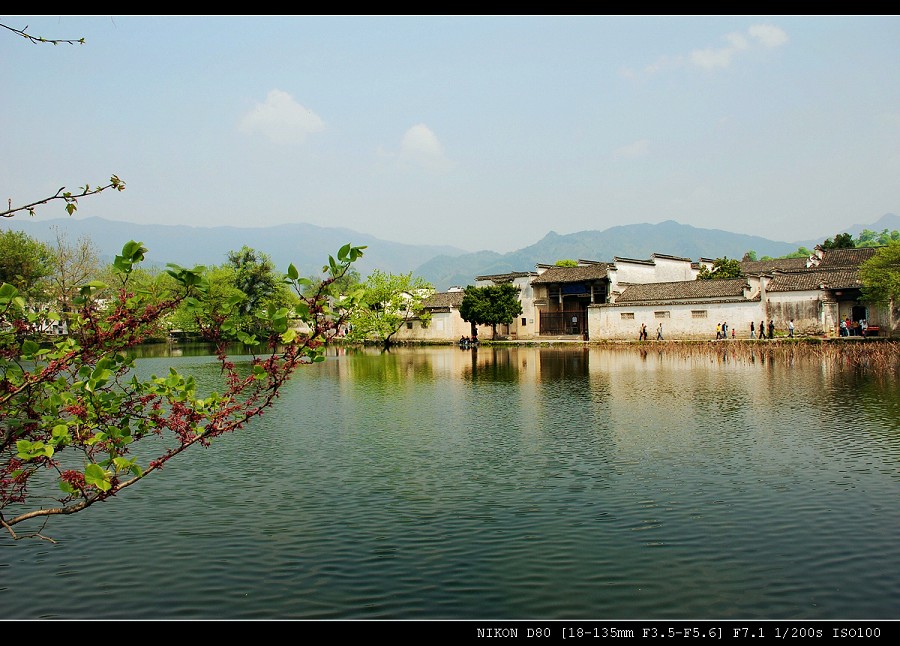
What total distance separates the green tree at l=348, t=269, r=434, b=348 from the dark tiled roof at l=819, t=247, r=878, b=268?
30.0 m

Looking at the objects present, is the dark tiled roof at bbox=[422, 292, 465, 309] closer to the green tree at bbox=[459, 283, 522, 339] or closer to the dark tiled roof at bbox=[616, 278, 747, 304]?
the green tree at bbox=[459, 283, 522, 339]

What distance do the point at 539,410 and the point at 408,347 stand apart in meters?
40.4

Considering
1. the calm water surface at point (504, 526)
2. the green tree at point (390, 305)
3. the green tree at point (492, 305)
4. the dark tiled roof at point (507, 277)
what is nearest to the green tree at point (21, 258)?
the green tree at point (390, 305)

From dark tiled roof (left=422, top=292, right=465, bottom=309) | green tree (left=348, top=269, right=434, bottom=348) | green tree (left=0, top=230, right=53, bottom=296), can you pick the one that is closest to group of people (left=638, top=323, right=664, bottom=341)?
dark tiled roof (left=422, top=292, right=465, bottom=309)

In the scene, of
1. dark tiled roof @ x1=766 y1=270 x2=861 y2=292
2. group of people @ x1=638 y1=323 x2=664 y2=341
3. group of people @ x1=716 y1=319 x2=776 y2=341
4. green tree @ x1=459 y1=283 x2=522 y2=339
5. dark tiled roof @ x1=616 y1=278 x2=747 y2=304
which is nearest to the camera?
dark tiled roof @ x1=766 y1=270 x2=861 y2=292

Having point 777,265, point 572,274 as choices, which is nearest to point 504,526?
point 572,274

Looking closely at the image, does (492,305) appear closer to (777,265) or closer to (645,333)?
(645,333)

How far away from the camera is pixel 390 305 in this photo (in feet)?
185

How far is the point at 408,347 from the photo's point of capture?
2303 inches

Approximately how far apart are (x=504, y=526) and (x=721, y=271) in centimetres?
5153

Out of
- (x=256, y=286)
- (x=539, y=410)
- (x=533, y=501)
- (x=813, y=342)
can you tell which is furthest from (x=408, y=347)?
(x=533, y=501)

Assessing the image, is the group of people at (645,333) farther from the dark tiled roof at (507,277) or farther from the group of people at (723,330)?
the dark tiled roof at (507,277)

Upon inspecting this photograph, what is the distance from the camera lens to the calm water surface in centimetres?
677
